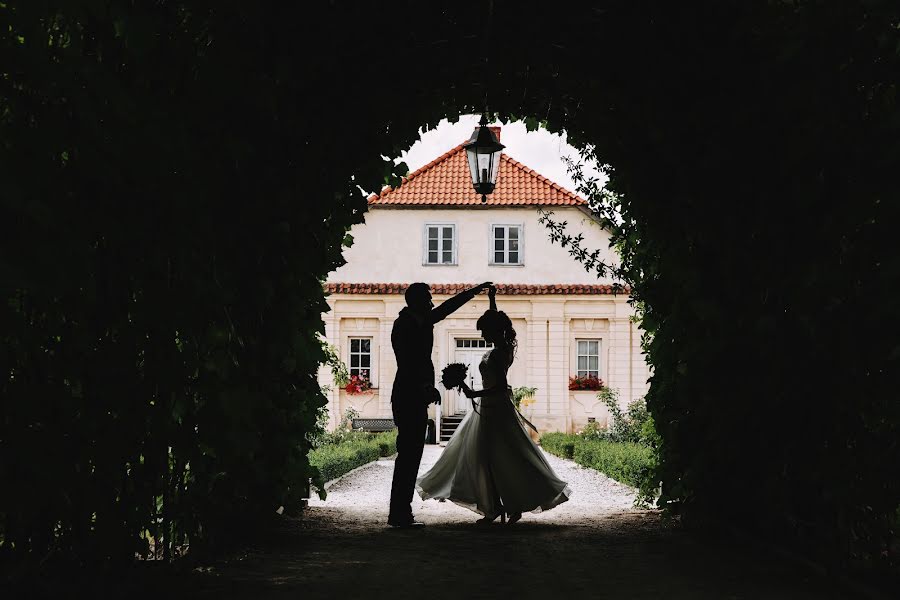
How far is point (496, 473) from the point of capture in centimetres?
762

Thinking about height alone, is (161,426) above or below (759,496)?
above

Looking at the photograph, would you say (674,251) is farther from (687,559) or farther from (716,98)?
(687,559)

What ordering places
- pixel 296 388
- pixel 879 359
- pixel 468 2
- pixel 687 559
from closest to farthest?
1. pixel 879 359
2. pixel 687 559
3. pixel 468 2
4. pixel 296 388

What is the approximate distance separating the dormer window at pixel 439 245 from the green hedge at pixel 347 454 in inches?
288

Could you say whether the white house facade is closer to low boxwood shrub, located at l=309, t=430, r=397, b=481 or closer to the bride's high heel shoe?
low boxwood shrub, located at l=309, t=430, r=397, b=481

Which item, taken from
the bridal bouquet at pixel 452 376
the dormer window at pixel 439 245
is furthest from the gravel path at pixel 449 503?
the dormer window at pixel 439 245

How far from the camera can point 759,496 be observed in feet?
18.6

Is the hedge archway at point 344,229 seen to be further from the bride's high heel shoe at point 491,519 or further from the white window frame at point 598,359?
the white window frame at point 598,359

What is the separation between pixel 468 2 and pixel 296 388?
3007mm

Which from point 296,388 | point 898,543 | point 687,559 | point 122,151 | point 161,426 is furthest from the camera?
point 296,388

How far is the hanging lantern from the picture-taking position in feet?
27.0

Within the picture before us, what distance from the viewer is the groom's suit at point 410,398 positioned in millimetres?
7152

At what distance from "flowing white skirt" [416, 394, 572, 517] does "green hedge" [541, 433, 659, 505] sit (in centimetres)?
84

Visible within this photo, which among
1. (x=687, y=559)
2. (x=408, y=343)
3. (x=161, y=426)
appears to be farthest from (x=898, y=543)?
(x=161, y=426)
